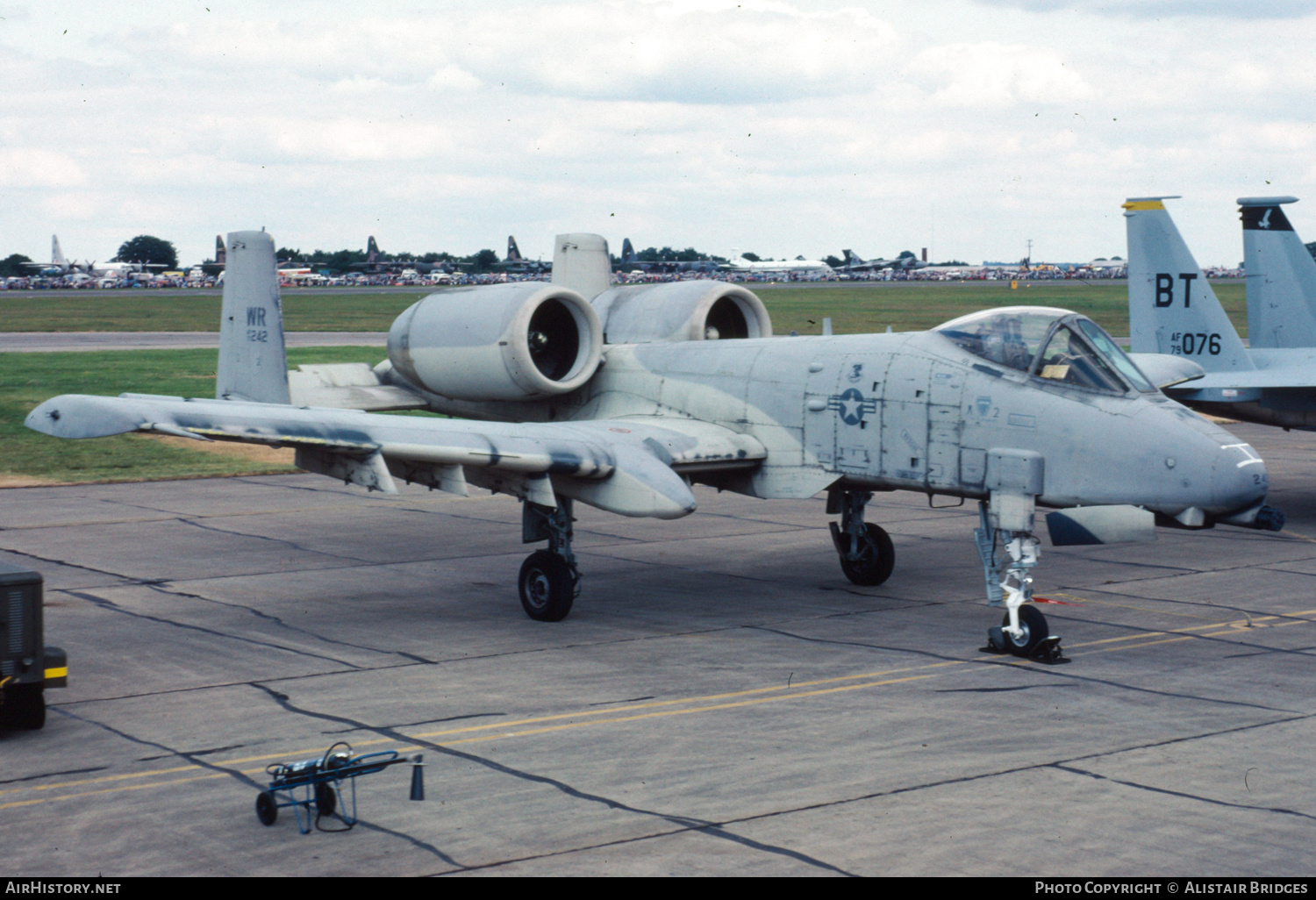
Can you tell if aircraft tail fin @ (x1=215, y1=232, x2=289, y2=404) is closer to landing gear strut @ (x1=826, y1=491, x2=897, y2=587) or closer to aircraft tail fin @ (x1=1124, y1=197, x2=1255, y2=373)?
landing gear strut @ (x1=826, y1=491, x2=897, y2=587)

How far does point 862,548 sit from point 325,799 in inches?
370

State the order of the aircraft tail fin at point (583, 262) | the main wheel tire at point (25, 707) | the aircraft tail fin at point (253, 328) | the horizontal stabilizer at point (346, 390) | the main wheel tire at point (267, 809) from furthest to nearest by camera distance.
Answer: the aircraft tail fin at point (583, 262) → the horizontal stabilizer at point (346, 390) → the aircraft tail fin at point (253, 328) → the main wheel tire at point (25, 707) → the main wheel tire at point (267, 809)

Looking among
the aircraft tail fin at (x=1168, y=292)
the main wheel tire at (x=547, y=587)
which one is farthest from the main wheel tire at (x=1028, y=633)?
the aircraft tail fin at (x=1168, y=292)

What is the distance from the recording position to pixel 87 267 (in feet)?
647

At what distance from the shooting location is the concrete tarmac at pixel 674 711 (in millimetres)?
8055

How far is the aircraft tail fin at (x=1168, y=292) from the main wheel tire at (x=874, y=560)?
996 centimetres

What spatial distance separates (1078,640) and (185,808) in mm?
8797

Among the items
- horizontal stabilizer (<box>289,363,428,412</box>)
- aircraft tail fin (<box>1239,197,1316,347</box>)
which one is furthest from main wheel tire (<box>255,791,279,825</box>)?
aircraft tail fin (<box>1239,197,1316,347</box>)

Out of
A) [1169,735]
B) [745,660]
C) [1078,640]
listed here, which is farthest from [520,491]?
[1169,735]

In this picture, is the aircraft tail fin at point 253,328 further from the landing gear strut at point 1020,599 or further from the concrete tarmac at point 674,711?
the landing gear strut at point 1020,599

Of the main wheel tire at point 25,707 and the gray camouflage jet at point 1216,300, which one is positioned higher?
the gray camouflage jet at point 1216,300

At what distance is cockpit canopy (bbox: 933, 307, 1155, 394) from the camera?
13.4 m

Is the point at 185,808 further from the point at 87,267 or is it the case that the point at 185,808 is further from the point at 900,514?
the point at 87,267

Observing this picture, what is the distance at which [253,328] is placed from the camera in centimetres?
1695
